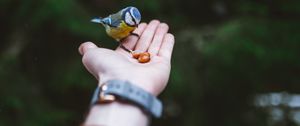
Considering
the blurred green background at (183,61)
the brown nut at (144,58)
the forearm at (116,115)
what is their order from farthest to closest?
the blurred green background at (183,61) → the brown nut at (144,58) → the forearm at (116,115)

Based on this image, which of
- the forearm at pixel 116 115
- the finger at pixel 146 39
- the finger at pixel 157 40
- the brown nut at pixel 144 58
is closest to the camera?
the forearm at pixel 116 115

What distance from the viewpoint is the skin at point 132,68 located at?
1.26 metres

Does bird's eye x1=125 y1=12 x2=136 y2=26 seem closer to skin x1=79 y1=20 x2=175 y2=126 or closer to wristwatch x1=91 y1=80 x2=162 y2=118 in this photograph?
→ skin x1=79 y1=20 x2=175 y2=126

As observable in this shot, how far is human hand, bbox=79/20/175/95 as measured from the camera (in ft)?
4.71

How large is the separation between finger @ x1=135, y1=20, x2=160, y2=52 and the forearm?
27.8 inches

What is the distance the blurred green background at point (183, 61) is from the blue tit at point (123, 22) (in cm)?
71

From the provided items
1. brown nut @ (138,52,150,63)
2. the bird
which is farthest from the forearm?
the bird

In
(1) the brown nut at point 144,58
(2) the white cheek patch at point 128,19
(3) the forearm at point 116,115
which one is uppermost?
(2) the white cheek patch at point 128,19

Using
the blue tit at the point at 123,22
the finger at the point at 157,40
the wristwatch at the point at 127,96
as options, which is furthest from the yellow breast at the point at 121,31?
the wristwatch at the point at 127,96

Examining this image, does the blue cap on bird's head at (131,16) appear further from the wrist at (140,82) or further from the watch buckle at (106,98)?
the watch buckle at (106,98)

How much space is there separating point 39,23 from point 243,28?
1102mm

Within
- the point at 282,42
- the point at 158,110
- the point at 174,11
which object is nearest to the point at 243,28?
the point at 282,42

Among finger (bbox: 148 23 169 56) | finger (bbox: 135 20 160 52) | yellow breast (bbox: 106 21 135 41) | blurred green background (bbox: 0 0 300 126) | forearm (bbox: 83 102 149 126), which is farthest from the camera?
blurred green background (bbox: 0 0 300 126)

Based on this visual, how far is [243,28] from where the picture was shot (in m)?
3.14
